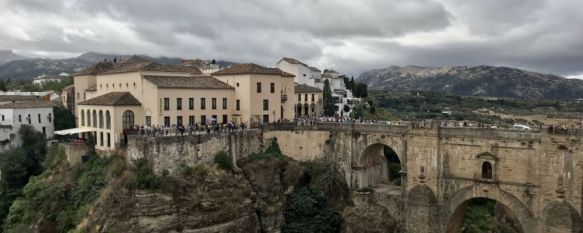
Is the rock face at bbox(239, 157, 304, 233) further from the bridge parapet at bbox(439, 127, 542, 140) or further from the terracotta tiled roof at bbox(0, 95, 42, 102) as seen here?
the terracotta tiled roof at bbox(0, 95, 42, 102)

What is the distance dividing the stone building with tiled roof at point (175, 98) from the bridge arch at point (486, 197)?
67.7ft

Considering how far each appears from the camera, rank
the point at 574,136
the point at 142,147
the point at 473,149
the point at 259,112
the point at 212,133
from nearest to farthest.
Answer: the point at 574,136
the point at 473,149
the point at 142,147
the point at 212,133
the point at 259,112

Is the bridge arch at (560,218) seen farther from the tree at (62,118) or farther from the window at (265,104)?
the tree at (62,118)

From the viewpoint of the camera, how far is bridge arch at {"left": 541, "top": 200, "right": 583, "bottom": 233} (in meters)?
31.5

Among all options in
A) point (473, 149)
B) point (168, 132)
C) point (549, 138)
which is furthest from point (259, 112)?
point (549, 138)

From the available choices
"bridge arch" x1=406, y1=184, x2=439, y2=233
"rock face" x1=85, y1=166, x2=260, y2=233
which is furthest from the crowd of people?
"bridge arch" x1=406, y1=184, x2=439, y2=233

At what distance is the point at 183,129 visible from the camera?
40.6 metres

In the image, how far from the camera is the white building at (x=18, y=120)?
52.2 m

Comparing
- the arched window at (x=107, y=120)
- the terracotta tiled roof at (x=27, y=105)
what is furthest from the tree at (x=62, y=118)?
the arched window at (x=107, y=120)

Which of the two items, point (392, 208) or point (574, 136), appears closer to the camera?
point (574, 136)

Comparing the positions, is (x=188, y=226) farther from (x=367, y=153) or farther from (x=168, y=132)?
(x=367, y=153)

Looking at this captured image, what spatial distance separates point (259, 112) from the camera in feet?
159

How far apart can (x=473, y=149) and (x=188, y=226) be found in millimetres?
22599

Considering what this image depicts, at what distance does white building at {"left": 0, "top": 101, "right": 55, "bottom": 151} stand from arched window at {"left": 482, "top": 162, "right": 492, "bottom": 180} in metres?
46.4
